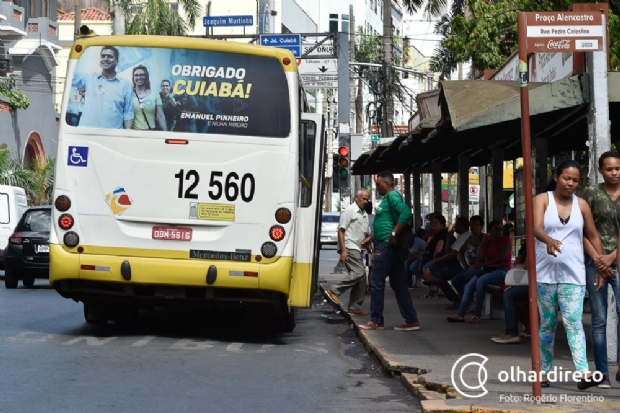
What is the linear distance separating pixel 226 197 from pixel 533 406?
5.61m

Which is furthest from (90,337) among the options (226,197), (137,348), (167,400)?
(167,400)

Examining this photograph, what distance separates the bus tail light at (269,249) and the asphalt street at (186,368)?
3.31ft

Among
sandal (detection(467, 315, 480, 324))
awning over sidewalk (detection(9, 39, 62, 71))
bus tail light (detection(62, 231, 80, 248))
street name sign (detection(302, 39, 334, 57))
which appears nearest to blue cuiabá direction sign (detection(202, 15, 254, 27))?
street name sign (detection(302, 39, 334, 57))

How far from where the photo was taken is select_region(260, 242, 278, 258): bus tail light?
13.0m

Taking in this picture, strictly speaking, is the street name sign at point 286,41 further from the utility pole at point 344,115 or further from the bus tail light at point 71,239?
the bus tail light at point 71,239

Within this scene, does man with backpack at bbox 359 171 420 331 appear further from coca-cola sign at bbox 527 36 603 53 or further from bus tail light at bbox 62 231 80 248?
coca-cola sign at bbox 527 36 603 53

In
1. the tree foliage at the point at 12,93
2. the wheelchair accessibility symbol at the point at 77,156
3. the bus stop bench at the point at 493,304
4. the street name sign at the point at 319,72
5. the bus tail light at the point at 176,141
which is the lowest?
the bus stop bench at the point at 493,304

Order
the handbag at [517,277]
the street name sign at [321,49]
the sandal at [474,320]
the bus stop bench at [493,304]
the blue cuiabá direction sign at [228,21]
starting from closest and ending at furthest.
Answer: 1. the handbag at [517,277]
2. the sandal at [474,320]
3. the bus stop bench at [493,304]
4. the blue cuiabá direction sign at [228,21]
5. the street name sign at [321,49]

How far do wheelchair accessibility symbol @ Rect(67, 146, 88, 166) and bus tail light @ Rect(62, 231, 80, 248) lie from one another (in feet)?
2.44

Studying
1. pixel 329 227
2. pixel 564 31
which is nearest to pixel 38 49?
pixel 329 227

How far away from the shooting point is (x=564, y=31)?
924 centimetres

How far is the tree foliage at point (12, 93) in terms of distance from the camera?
41.1 metres

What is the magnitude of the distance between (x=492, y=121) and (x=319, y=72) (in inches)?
835

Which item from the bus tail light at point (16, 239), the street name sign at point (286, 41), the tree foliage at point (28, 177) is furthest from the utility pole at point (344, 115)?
the tree foliage at point (28, 177)
